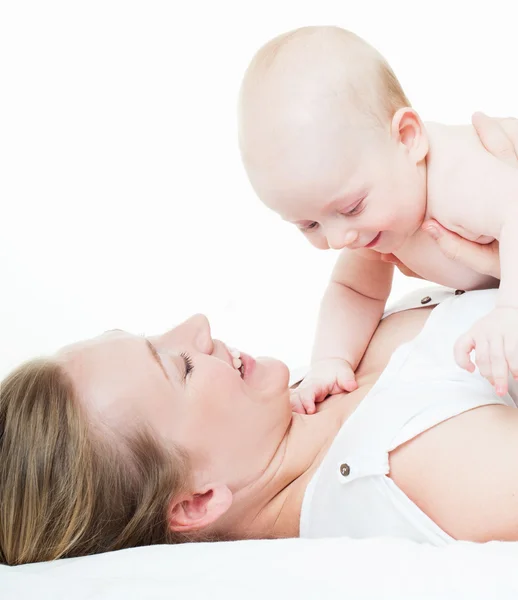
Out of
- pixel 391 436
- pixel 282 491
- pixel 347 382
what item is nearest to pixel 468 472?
pixel 391 436

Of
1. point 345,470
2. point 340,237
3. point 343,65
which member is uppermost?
point 343,65

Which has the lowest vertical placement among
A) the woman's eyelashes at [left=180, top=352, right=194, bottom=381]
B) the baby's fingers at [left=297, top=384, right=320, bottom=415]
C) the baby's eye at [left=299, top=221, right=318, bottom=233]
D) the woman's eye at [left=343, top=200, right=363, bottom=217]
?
the baby's fingers at [left=297, top=384, right=320, bottom=415]

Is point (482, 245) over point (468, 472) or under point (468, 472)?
over

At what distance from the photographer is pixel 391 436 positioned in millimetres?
1424

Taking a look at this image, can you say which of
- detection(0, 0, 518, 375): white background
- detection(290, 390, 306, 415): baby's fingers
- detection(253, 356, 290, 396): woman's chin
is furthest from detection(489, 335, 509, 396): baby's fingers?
detection(0, 0, 518, 375): white background

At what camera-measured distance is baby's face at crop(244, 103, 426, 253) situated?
152 cm

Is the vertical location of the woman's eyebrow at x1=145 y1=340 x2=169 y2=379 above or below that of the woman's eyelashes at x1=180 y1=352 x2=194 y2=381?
above

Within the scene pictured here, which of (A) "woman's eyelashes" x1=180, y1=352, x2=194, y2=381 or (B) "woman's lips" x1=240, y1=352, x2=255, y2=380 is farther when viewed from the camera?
(B) "woman's lips" x1=240, y1=352, x2=255, y2=380

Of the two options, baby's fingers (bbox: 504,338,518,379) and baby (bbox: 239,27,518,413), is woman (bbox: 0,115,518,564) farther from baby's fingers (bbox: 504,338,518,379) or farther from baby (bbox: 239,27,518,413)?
baby (bbox: 239,27,518,413)

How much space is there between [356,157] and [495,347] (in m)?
0.43

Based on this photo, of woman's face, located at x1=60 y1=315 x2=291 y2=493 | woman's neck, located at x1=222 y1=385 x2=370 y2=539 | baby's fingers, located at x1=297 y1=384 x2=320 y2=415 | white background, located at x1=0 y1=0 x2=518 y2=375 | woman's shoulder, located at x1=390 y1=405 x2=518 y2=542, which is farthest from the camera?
white background, located at x1=0 y1=0 x2=518 y2=375

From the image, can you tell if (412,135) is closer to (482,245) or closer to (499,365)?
(482,245)

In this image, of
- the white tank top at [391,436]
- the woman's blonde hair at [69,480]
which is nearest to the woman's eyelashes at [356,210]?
the white tank top at [391,436]

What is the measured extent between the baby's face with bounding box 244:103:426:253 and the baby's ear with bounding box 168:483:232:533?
0.49 meters
